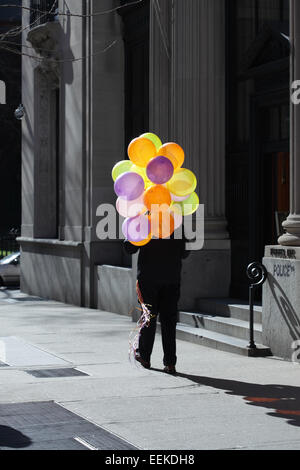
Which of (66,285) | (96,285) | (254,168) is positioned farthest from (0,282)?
(254,168)

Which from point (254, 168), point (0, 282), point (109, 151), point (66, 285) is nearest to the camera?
point (254, 168)

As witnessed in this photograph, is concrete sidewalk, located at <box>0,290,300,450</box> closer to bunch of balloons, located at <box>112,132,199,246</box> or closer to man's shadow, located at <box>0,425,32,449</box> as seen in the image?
man's shadow, located at <box>0,425,32,449</box>

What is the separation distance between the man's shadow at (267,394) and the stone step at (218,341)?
169 centimetres

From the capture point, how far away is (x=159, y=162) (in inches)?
387

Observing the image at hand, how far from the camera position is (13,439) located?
7277mm

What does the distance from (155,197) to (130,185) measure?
0.30 meters

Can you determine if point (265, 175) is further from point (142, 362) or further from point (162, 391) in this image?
point (162, 391)

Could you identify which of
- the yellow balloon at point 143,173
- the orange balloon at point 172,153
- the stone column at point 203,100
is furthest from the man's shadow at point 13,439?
the stone column at point 203,100

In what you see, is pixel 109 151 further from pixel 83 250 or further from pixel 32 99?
pixel 32 99

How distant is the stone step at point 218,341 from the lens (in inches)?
472

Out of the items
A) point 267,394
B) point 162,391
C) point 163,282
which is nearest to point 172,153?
point 163,282

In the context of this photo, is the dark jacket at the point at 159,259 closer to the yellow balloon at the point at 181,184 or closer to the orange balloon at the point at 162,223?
the orange balloon at the point at 162,223

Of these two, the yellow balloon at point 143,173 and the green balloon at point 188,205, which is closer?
the yellow balloon at point 143,173
